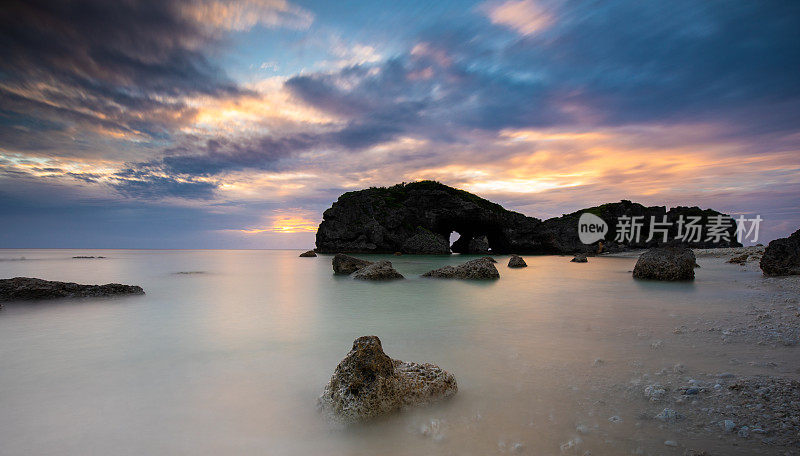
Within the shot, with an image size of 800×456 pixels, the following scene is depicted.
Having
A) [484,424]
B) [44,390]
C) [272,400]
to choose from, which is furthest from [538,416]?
[44,390]

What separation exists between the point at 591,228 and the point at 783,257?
49.3m

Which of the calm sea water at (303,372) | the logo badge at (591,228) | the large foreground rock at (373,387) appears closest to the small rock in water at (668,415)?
the calm sea water at (303,372)

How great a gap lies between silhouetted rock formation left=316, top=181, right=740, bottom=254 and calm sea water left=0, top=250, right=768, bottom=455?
4620cm

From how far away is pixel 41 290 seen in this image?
9891 mm

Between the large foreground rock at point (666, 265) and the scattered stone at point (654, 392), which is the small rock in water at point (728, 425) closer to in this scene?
the scattered stone at point (654, 392)

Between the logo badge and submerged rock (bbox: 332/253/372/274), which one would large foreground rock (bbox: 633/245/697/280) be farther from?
the logo badge

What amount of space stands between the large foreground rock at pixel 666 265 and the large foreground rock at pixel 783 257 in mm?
2517

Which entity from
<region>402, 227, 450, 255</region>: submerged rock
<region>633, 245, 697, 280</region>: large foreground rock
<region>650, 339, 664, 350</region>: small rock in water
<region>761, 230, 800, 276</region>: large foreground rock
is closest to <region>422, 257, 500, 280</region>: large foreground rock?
<region>633, 245, 697, 280</region>: large foreground rock

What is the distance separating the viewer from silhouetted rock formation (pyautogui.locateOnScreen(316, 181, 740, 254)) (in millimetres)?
55719

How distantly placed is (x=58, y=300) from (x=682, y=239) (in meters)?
70.2

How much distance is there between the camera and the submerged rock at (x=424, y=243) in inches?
2162

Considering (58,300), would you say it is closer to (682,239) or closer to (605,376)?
(605,376)

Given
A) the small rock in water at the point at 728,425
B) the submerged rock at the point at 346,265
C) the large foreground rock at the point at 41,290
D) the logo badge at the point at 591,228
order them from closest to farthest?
the small rock in water at the point at 728,425, the large foreground rock at the point at 41,290, the submerged rock at the point at 346,265, the logo badge at the point at 591,228

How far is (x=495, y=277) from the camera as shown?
16031 millimetres
